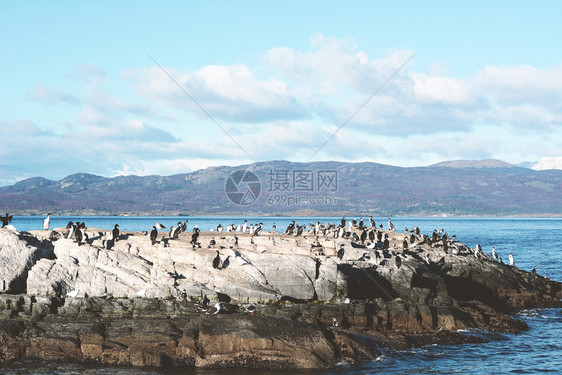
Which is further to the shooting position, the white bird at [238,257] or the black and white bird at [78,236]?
the black and white bird at [78,236]

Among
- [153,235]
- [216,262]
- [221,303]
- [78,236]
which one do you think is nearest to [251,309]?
[221,303]

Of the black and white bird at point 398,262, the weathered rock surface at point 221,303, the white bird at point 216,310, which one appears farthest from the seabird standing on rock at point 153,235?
the black and white bird at point 398,262

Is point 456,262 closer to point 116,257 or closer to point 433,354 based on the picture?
point 433,354

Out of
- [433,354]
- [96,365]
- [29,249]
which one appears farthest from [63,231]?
[433,354]

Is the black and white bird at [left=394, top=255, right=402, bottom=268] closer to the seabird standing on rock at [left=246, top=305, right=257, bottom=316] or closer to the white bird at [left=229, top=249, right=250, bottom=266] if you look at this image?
the white bird at [left=229, top=249, right=250, bottom=266]

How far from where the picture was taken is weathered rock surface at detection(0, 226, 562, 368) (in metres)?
28.2

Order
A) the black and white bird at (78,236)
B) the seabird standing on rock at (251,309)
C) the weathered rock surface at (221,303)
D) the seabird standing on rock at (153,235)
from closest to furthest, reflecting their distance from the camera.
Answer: the weathered rock surface at (221,303), the seabird standing on rock at (251,309), the black and white bird at (78,236), the seabird standing on rock at (153,235)

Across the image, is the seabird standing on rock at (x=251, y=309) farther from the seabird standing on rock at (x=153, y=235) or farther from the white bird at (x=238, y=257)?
the seabird standing on rock at (x=153, y=235)

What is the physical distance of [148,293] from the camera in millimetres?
37000

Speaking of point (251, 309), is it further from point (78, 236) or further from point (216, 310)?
point (78, 236)

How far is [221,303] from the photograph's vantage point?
35.6m

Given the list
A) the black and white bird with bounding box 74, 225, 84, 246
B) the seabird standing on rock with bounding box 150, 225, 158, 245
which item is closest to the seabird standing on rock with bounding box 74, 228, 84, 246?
the black and white bird with bounding box 74, 225, 84, 246

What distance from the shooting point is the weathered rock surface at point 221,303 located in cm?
2823

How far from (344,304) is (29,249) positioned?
69.9ft
